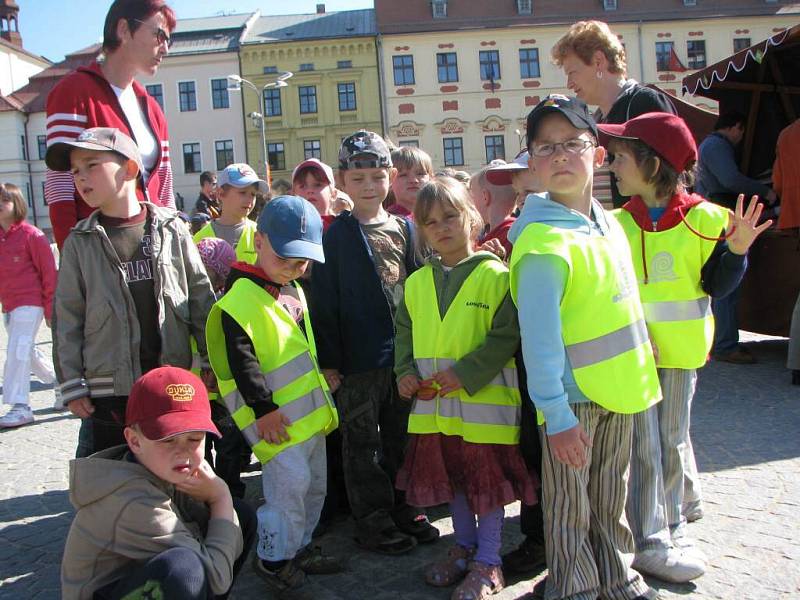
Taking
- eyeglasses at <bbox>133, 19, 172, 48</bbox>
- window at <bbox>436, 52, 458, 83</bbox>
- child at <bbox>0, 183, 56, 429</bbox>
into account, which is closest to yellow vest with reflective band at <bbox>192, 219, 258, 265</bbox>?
eyeglasses at <bbox>133, 19, 172, 48</bbox>

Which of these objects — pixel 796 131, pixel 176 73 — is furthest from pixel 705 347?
pixel 176 73

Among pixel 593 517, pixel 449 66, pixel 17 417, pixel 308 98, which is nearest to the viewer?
pixel 593 517

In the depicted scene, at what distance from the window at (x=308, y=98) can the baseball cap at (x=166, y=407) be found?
140 ft

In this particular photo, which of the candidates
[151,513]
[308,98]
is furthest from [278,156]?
[151,513]

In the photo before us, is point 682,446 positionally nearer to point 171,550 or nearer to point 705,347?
point 705,347

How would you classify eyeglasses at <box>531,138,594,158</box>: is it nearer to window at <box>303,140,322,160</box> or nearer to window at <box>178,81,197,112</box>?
window at <box>303,140,322,160</box>

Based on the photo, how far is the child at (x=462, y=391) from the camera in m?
2.95

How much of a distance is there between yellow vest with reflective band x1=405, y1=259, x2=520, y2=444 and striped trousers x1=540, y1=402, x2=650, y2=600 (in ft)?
0.98

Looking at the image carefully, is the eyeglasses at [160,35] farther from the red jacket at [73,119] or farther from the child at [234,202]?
the child at [234,202]

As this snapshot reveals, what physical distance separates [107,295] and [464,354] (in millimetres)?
1436

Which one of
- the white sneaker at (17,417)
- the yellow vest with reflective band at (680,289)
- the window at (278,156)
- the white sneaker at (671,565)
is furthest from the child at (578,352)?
the window at (278,156)

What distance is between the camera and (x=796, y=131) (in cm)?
612

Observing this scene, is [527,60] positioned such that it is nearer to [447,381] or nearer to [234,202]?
[234,202]

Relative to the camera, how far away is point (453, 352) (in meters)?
3.05
